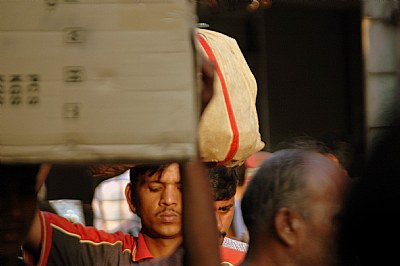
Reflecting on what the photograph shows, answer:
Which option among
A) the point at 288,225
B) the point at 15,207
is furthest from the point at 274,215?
the point at 15,207

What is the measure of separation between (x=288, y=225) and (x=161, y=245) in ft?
4.89

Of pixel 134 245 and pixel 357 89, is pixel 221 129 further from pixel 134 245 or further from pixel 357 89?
pixel 357 89

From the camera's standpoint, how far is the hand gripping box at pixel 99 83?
7.77 ft

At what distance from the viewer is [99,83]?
238cm

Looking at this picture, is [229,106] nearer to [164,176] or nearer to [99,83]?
[164,176]

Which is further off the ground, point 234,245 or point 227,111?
point 227,111

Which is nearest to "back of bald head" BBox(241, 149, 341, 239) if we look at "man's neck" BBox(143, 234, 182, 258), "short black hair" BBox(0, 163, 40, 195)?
"short black hair" BBox(0, 163, 40, 195)

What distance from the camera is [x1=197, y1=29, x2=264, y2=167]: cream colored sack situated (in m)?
3.34

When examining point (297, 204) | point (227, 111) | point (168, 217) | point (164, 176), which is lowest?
point (168, 217)

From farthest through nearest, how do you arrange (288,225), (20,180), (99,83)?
(20,180)
(288,225)
(99,83)

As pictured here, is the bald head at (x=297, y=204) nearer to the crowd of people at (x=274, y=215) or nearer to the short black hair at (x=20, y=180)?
the crowd of people at (x=274, y=215)

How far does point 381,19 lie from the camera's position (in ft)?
26.1

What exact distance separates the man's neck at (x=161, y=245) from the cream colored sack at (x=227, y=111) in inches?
28.5

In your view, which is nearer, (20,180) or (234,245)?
(20,180)
